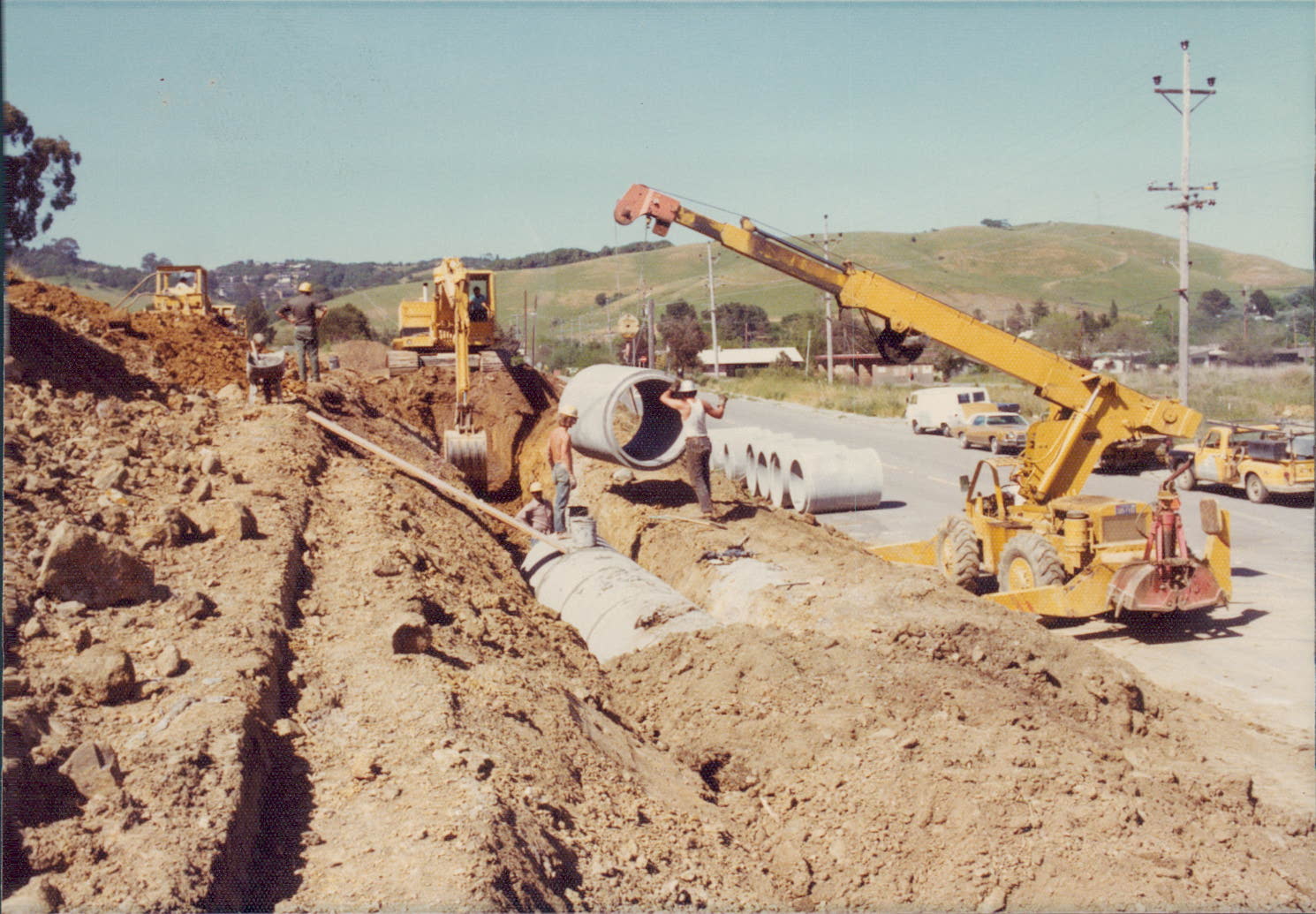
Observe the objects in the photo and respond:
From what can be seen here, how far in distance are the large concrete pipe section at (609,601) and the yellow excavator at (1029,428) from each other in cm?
375

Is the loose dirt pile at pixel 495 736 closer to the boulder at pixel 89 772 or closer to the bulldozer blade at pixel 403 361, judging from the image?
the boulder at pixel 89 772

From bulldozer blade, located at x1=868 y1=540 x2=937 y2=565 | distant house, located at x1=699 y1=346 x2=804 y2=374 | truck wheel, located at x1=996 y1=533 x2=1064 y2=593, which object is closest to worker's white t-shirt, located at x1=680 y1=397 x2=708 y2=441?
bulldozer blade, located at x1=868 y1=540 x2=937 y2=565

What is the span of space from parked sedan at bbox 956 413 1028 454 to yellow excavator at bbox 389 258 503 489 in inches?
569

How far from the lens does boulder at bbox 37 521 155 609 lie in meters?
6.17

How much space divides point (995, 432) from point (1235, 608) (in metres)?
16.7

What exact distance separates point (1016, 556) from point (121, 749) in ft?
29.4

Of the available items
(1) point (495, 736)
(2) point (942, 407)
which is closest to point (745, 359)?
(2) point (942, 407)

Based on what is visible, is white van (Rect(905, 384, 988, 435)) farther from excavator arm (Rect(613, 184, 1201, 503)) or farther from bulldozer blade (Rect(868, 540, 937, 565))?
excavator arm (Rect(613, 184, 1201, 503))

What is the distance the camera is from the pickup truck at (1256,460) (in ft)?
62.1

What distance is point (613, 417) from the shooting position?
1460cm

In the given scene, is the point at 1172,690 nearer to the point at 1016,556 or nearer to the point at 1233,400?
the point at 1016,556

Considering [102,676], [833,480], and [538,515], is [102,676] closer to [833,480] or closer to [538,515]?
[538,515]

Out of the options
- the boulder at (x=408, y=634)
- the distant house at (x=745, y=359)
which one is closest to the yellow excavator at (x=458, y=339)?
the boulder at (x=408, y=634)

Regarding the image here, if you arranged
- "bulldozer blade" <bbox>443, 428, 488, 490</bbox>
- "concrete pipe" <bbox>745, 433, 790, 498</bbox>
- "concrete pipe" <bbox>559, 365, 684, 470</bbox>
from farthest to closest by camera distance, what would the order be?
1. "concrete pipe" <bbox>745, 433, 790, 498</bbox>
2. "bulldozer blade" <bbox>443, 428, 488, 490</bbox>
3. "concrete pipe" <bbox>559, 365, 684, 470</bbox>
